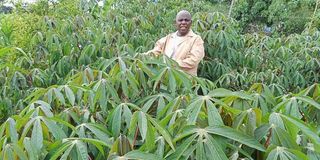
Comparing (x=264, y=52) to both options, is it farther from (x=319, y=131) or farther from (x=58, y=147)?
(x=58, y=147)

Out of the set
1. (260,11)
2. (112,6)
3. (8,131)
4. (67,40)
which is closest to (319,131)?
(8,131)

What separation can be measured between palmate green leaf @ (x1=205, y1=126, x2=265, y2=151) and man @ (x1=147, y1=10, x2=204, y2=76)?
228 centimetres

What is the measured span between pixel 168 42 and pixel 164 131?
8.14ft

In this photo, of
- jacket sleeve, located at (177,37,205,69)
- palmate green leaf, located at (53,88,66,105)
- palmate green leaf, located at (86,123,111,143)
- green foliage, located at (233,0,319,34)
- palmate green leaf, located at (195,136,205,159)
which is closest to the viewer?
palmate green leaf, located at (195,136,205,159)

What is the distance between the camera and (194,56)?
3.38 m

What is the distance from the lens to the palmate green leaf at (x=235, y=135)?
3.28 ft

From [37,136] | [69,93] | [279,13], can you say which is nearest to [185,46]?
[69,93]

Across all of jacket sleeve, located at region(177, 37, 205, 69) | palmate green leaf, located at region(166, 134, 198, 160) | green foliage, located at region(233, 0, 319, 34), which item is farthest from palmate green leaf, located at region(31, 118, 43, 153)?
green foliage, located at region(233, 0, 319, 34)

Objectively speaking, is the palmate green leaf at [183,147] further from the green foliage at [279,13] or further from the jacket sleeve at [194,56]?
the green foliage at [279,13]

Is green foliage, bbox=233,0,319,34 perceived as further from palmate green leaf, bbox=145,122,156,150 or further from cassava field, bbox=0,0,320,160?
palmate green leaf, bbox=145,122,156,150

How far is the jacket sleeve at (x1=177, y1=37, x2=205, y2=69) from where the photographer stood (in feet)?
10.9

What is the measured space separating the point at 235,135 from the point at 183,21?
2432mm

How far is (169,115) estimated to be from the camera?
4.03ft

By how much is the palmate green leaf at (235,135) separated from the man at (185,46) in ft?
7.49
